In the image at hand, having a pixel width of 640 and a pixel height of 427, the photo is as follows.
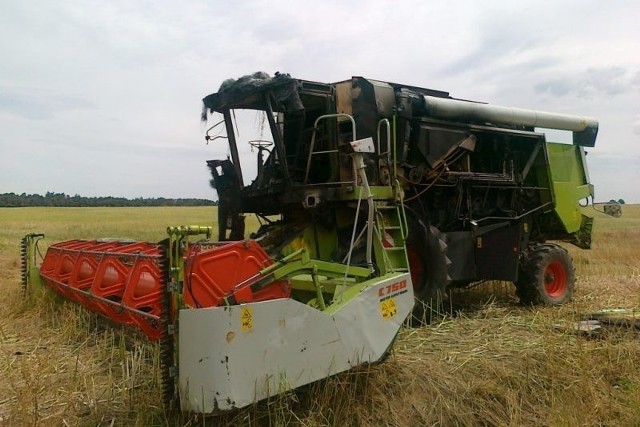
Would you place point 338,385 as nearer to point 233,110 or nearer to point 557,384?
point 557,384

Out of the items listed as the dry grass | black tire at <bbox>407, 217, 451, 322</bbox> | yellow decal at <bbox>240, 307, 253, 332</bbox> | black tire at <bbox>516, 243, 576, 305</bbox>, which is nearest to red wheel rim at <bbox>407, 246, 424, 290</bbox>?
black tire at <bbox>407, 217, 451, 322</bbox>

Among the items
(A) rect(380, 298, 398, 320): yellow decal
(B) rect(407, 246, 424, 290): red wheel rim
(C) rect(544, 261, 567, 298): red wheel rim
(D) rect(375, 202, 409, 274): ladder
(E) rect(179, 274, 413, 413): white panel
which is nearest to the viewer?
(E) rect(179, 274, 413, 413): white panel

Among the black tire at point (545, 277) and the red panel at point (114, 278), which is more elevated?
the red panel at point (114, 278)

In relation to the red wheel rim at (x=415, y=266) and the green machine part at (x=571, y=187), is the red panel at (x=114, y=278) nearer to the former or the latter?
the red wheel rim at (x=415, y=266)

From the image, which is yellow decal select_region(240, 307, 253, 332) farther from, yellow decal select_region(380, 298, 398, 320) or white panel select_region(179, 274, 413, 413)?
yellow decal select_region(380, 298, 398, 320)

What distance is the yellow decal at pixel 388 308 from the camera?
3.82 meters

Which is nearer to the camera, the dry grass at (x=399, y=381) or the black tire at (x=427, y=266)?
the dry grass at (x=399, y=381)

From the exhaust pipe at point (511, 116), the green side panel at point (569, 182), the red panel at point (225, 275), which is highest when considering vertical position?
the exhaust pipe at point (511, 116)

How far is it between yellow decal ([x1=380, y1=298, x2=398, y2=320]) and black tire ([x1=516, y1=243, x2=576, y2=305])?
3.67 meters

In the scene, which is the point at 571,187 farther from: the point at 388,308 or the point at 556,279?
the point at 388,308

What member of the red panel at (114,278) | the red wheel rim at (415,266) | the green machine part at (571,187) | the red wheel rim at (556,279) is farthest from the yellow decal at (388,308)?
the green machine part at (571,187)

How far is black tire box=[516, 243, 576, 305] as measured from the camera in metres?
7.00

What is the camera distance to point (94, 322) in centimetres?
512

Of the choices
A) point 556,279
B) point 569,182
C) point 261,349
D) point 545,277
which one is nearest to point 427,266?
point 545,277
